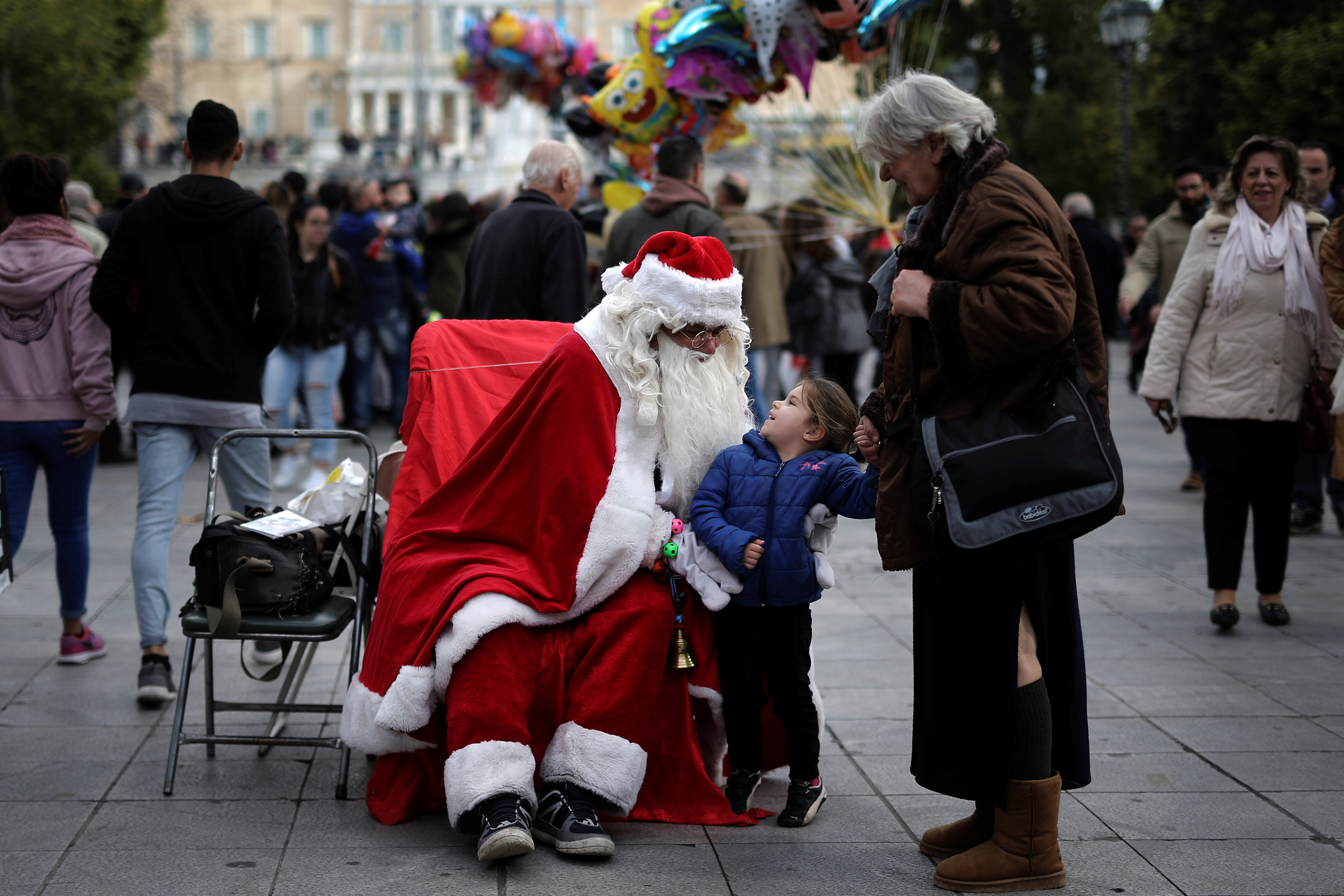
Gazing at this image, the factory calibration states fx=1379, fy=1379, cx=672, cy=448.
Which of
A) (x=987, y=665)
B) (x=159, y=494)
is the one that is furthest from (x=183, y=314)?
(x=987, y=665)

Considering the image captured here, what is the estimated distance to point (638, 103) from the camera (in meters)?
9.08

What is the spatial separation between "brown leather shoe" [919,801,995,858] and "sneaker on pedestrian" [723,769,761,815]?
19.6 inches

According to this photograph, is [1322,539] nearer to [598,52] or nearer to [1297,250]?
[1297,250]

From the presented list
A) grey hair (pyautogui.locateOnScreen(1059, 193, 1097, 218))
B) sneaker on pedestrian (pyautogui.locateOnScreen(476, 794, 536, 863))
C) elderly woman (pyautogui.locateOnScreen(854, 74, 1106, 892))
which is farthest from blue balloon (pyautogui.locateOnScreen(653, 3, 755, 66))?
sneaker on pedestrian (pyautogui.locateOnScreen(476, 794, 536, 863))

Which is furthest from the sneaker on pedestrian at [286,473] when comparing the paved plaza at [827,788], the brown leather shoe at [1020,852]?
the brown leather shoe at [1020,852]

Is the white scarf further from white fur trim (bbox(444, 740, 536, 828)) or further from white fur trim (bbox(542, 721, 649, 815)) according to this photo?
white fur trim (bbox(444, 740, 536, 828))

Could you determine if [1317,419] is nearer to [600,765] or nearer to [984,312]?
[984,312]

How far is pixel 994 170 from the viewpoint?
3076 millimetres

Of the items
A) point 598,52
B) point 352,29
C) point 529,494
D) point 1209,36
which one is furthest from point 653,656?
point 352,29

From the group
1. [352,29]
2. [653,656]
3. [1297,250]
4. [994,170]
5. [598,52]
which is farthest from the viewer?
[352,29]

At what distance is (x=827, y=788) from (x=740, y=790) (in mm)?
362

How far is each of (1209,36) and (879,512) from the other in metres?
16.2

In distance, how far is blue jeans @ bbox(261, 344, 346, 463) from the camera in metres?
8.90

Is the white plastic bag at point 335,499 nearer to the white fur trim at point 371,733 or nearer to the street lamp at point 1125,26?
the white fur trim at point 371,733
